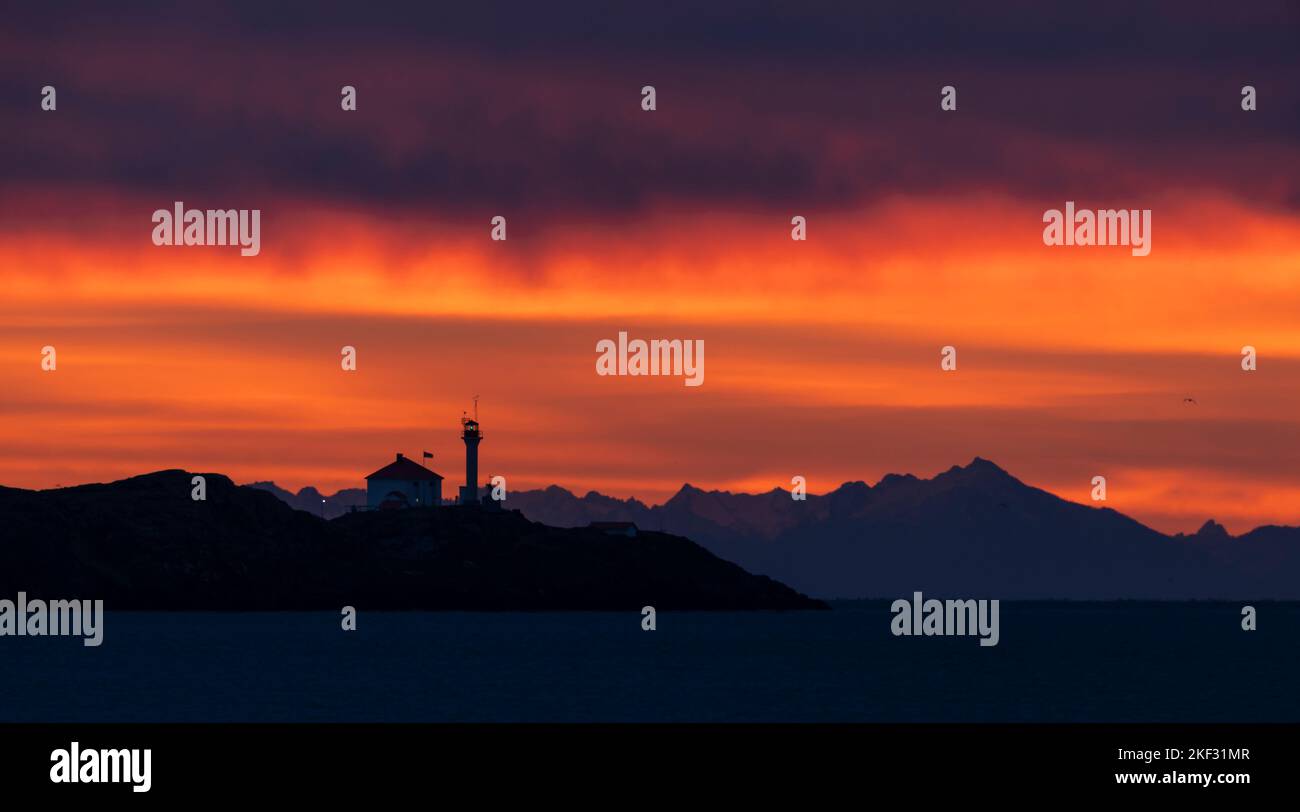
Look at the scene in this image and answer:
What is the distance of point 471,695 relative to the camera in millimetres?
105938
